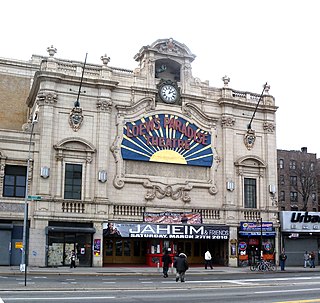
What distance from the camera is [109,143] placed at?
42719 mm

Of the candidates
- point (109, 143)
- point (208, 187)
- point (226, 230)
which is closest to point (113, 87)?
point (109, 143)

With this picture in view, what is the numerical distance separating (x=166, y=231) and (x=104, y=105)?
11657mm

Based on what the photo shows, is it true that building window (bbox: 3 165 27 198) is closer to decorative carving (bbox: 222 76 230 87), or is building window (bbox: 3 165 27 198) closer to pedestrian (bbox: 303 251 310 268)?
decorative carving (bbox: 222 76 230 87)

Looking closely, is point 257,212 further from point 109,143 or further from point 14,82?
point 14,82

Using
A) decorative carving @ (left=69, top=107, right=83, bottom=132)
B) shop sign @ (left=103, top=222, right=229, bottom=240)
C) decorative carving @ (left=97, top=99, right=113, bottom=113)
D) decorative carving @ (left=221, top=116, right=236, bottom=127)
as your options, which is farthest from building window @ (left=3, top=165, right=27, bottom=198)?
decorative carving @ (left=221, top=116, right=236, bottom=127)

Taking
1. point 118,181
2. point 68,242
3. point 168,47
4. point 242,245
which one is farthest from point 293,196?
point 68,242

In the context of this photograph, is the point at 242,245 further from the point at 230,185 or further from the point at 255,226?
the point at 230,185

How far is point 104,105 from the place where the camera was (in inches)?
1681

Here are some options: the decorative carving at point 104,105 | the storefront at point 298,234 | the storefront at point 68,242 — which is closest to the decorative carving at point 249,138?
the storefront at point 298,234

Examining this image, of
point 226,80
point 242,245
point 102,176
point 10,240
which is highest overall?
point 226,80

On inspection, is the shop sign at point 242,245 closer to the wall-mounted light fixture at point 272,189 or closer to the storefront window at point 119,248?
the wall-mounted light fixture at point 272,189

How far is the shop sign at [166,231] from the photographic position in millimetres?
41188

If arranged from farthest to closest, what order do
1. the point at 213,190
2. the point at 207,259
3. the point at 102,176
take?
the point at 213,190 < the point at 102,176 < the point at 207,259

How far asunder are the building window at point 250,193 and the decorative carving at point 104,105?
47.7 ft
